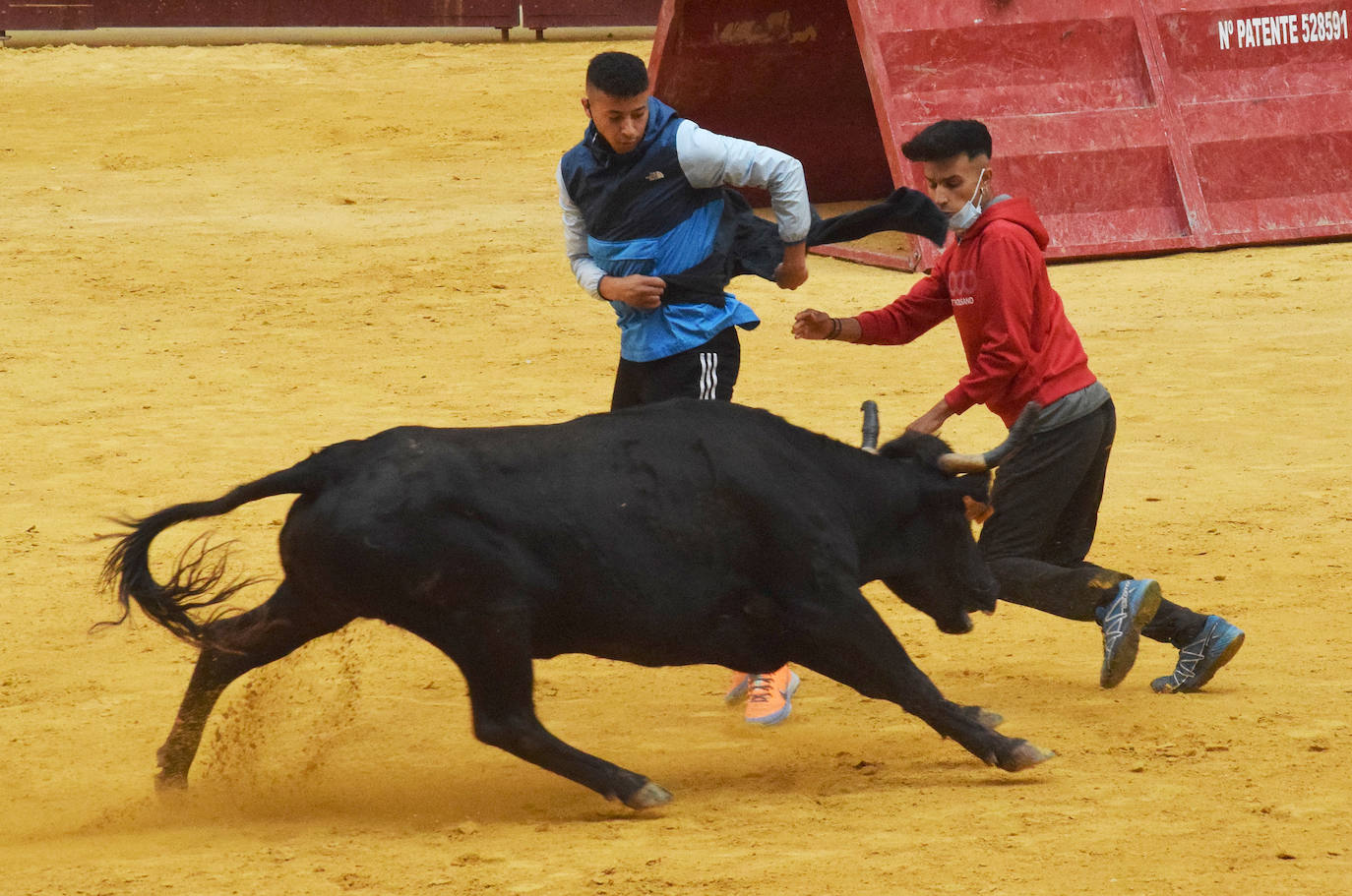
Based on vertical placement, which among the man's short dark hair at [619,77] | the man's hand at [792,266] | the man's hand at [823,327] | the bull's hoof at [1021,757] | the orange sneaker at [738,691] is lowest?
the orange sneaker at [738,691]

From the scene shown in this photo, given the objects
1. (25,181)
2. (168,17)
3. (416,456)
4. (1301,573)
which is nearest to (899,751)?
(416,456)

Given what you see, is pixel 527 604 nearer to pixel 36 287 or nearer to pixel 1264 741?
pixel 1264 741

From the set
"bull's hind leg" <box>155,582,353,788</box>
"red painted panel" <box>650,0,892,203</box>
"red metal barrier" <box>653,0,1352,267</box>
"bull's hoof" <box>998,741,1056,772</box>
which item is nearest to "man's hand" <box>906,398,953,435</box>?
"bull's hoof" <box>998,741,1056,772</box>

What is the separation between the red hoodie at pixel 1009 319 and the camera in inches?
183

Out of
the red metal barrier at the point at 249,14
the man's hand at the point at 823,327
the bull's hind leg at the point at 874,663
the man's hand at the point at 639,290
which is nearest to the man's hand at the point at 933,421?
the man's hand at the point at 823,327

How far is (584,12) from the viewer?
2088 centimetres

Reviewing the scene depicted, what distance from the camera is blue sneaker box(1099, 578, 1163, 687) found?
4.62 m

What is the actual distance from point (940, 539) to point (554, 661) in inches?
61.1

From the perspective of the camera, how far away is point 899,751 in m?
4.60

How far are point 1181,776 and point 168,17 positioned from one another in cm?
1808

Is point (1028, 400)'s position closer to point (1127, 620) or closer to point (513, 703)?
point (1127, 620)

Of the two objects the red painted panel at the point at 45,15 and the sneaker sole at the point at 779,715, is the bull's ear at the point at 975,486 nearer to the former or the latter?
the sneaker sole at the point at 779,715

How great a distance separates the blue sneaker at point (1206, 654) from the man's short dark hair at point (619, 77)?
7.21 ft

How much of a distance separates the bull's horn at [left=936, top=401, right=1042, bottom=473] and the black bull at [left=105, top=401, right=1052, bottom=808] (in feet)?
0.08
